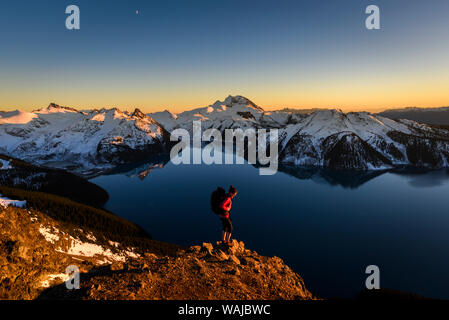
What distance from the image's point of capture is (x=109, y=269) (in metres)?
13.1

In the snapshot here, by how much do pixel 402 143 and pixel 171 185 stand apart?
216447mm

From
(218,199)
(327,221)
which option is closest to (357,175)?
(327,221)

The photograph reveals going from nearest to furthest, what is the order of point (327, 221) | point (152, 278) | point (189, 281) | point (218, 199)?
1. point (152, 278)
2. point (189, 281)
3. point (218, 199)
4. point (327, 221)

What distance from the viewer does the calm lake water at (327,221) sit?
5125cm

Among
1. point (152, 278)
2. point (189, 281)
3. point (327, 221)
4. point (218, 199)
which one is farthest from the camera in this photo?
point (327, 221)

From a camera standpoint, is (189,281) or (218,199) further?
(218,199)

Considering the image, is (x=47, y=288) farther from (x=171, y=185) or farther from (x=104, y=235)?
(x=171, y=185)

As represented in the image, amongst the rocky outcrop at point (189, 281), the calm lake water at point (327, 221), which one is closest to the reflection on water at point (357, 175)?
the calm lake water at point (327, 221)

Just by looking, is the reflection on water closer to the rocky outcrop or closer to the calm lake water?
the calm lake water

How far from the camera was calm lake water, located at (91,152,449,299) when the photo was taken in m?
51.2

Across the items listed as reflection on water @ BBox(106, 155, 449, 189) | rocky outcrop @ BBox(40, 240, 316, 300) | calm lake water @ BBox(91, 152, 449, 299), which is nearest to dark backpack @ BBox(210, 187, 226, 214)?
rocky outcrop @ BBox(40, 240, 316, 300)

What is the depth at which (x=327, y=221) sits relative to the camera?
79.6m

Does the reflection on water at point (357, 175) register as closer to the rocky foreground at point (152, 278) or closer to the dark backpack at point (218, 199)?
the rocky foreground at point (152, 278)

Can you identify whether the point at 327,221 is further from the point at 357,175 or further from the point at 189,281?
the point at 357,175
